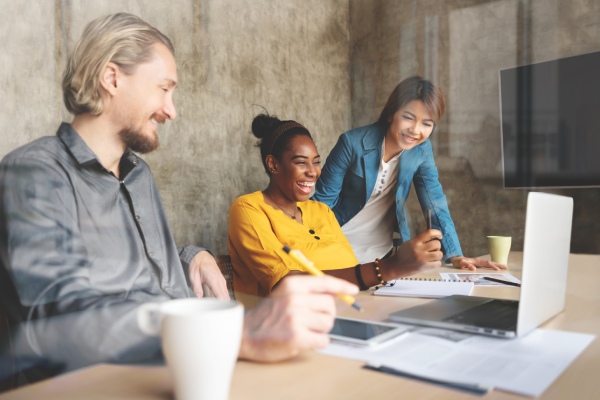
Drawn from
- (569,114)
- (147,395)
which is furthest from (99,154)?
(569,114)

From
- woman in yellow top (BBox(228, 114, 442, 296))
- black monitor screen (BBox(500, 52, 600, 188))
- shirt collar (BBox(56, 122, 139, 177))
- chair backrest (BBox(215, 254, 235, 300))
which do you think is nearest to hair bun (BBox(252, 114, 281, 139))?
woman in yellow top (BBox(228, 114, 442, 296))

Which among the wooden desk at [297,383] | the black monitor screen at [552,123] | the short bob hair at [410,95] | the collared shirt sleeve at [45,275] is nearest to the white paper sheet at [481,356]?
the wooden desk at [297,383]

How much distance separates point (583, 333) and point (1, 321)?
0.68m

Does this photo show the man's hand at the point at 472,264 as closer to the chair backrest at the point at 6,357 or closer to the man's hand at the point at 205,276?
the man's hand at the point at 205,276

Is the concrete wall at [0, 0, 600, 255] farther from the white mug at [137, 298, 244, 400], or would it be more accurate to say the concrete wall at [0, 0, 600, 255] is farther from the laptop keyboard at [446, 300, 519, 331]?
the white mug at [137, 298, 244, 400]

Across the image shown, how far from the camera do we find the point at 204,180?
957 millimetres

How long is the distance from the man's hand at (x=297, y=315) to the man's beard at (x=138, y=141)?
36 cm

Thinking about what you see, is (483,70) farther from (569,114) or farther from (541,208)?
(541,208)

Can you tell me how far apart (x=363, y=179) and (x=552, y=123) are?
2.96ft

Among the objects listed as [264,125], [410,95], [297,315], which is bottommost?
[297,315]

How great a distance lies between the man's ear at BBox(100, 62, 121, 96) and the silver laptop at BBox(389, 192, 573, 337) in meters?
0.46

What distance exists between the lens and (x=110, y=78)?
24.9 inches

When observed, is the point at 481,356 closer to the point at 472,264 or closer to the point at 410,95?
the point at 472,264

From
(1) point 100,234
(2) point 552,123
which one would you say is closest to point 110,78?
(1) point 100,234
